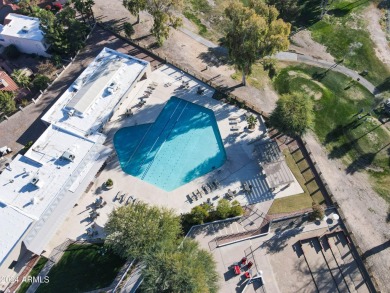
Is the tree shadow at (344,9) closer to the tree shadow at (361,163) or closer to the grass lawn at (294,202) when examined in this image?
the tree shadow at (361,163)

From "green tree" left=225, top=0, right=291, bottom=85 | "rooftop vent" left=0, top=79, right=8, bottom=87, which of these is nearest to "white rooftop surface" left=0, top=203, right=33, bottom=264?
"rooftop vent" left=0, top=79, right=8, bottom=87

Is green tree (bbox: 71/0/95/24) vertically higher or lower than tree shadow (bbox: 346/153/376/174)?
higher

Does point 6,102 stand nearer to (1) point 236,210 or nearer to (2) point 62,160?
(2) point 62,160

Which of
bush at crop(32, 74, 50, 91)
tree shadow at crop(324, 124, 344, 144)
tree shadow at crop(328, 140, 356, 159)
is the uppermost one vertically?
bush at crop(32, 74, 50, 91)

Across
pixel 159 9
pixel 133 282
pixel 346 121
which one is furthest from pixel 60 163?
pixel 346 121

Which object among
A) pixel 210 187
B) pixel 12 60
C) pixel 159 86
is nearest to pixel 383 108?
pixel 210 187

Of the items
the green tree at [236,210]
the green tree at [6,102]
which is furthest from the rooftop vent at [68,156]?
the green tree at [236,210]

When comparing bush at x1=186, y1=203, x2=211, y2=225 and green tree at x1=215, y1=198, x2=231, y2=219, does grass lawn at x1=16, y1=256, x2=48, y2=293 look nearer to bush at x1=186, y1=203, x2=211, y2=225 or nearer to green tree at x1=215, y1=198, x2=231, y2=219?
bush at x1=186, y1=203, x2=211, y2=225
